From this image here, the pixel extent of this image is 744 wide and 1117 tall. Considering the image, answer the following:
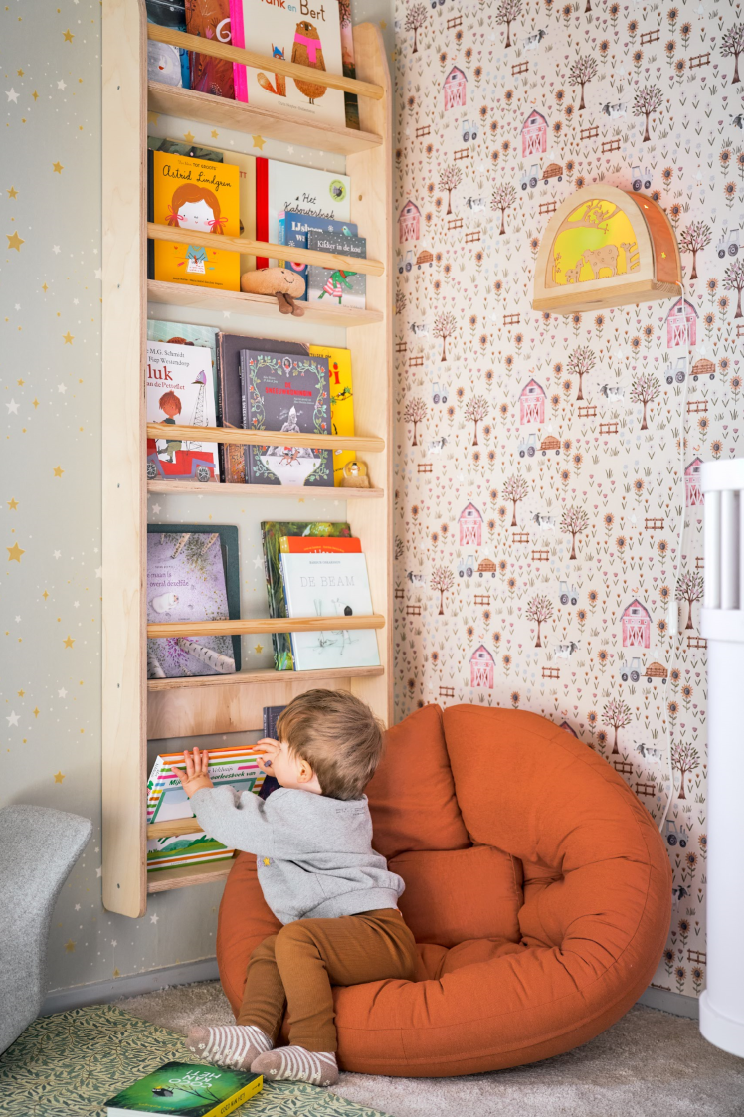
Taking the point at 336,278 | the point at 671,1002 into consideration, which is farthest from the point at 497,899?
the point at 336,278

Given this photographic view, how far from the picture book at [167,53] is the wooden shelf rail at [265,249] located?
0.34 m

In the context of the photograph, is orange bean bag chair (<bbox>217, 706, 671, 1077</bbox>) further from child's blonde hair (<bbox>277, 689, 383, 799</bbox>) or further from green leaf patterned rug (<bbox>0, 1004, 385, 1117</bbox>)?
child's blonde hair (<bbox>277, 689, 383, 799</bbox>)

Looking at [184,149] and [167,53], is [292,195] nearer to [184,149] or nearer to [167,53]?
[184,149]

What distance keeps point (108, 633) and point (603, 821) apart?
44.2 inches

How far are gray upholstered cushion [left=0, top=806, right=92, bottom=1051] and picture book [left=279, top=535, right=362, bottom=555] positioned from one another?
87 cm

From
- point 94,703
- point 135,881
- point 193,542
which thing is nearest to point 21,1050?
point 135,881

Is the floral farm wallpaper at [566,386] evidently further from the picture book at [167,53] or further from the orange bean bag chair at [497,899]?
the picture book at [167,53]

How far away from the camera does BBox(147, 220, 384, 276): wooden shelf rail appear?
7.19 feet

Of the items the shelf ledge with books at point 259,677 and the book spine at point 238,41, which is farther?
the book spine at point 238,41

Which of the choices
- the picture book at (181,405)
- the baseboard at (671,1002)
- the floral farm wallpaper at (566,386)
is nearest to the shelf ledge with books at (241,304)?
the picture book at (181,405)

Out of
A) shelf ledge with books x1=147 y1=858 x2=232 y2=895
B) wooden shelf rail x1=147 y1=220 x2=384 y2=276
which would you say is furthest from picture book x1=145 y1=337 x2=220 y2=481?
shelf ledge with books x1=147 y1=858 x2=232 y2=895

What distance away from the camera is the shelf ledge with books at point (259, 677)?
Result: 7.27ft

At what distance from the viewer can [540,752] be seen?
216 centimetres

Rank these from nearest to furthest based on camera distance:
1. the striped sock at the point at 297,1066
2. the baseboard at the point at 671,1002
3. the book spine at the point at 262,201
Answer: the striped sock at the point at 297,1066, the baseboard at the point at 671,1002, the book spine at the point at 262,201
